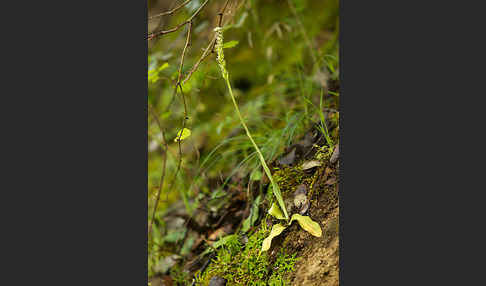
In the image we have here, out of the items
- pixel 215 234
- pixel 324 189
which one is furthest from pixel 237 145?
pixel 324 189

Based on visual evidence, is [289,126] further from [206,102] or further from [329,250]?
[206,102]

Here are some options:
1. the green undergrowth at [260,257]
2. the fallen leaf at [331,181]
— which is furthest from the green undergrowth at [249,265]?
the fallen leaf at [331,181]

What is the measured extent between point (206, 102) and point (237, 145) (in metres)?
0.56

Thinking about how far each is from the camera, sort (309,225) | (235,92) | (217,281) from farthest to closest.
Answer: (235,92) → (217,281) → (309,225)

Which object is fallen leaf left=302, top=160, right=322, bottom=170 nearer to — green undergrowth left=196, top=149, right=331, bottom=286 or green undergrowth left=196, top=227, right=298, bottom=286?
green undergrowth left=196, top=149, right=331, bottom=286

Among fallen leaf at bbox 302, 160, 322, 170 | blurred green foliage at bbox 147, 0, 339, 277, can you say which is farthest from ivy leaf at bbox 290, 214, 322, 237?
blurred green foliage at bbox 147, 0, 339, 277

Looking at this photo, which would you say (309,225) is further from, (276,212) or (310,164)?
(310,164)

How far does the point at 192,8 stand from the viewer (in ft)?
4.15

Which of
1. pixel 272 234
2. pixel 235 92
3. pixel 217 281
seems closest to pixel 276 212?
pixel 272 234

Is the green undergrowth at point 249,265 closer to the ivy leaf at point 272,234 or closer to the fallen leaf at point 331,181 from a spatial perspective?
the ivy leaf at point 272,234

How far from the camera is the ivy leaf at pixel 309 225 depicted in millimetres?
928

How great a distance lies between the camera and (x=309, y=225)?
932mm

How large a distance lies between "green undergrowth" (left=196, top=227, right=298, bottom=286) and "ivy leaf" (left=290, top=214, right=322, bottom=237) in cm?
9

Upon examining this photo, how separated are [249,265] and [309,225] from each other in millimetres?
225
